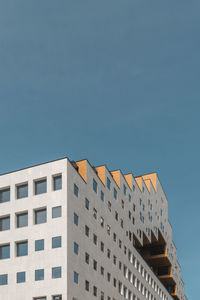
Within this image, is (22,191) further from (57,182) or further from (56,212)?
(56,212)

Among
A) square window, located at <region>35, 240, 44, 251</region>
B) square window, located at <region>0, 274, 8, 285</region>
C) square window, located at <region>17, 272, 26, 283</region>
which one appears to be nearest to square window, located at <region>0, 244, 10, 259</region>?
square window, located at <region>0, 274, 8, 285</region>

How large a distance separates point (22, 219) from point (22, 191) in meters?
3.37

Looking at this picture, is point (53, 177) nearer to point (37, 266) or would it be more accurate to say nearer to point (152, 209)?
point (37, 266)

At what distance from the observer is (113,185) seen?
66625mm

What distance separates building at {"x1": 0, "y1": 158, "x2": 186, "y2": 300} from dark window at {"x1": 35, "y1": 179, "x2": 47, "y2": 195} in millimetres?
115

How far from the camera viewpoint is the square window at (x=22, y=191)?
53719mm

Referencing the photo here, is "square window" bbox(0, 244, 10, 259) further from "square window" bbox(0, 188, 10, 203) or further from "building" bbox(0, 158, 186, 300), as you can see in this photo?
"square window" bbox(0, 188, 10, 203)

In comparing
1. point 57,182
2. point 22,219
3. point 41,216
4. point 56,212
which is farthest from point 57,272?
point 57,182

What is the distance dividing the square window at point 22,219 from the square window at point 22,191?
2.11 meters

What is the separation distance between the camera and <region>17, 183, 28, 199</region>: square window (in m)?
53.7

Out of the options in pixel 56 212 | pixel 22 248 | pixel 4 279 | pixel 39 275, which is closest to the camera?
pixel 39 275

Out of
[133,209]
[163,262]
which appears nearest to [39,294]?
[133,209]

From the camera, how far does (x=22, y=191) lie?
54125 mm

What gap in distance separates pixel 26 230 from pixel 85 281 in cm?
863
